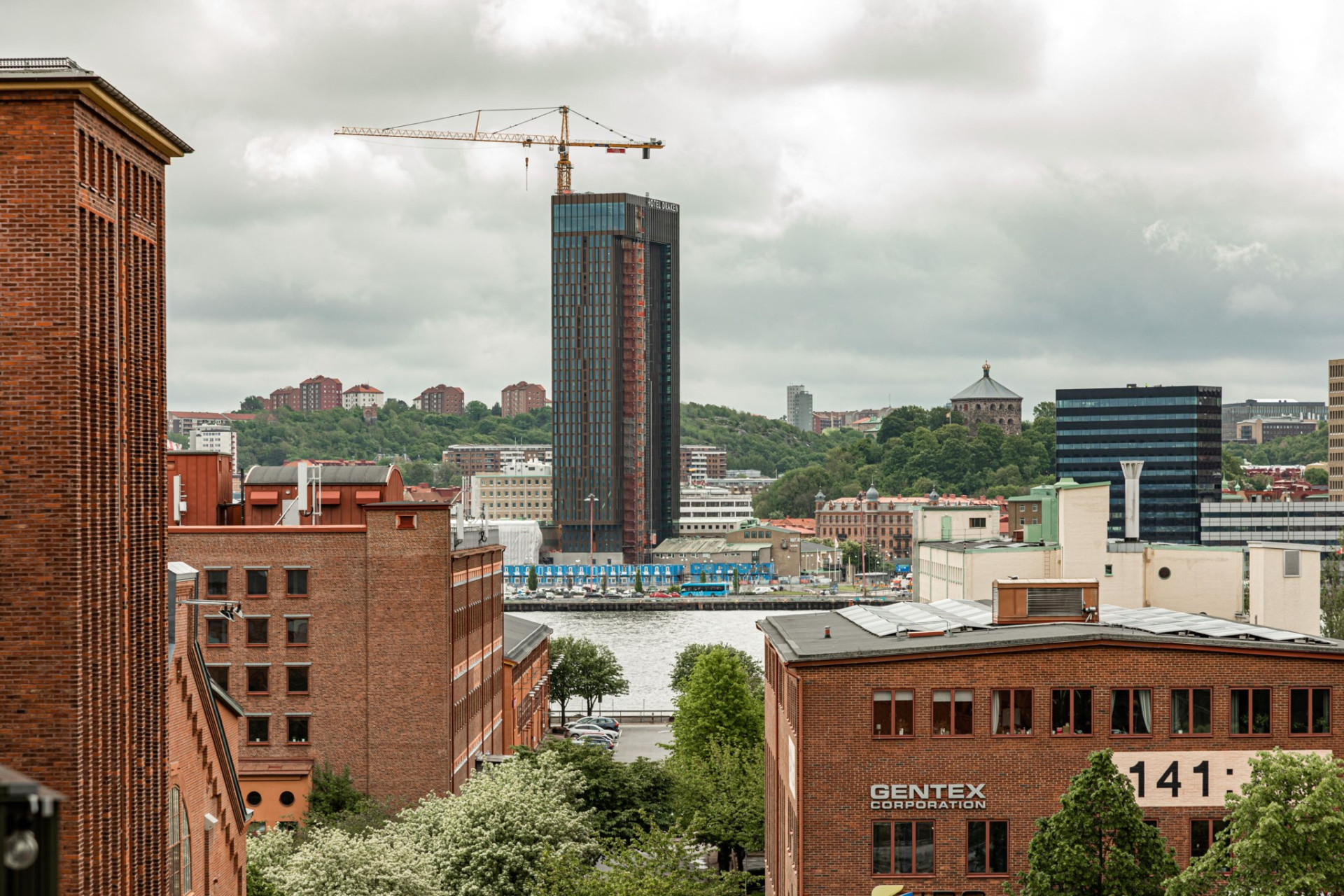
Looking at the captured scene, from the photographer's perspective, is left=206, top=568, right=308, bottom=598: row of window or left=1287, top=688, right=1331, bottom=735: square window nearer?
left=1287, top=688, right=1331, bottom=735: square window

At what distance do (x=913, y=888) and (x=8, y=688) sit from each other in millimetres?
20361

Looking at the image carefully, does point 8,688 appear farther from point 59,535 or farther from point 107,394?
point 107,394

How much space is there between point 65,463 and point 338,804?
3526 centimetres

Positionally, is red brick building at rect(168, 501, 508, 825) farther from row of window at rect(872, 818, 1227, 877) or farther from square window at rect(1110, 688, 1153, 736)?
square window at rect(1110, 688, 1153, 736)

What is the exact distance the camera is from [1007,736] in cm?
3316

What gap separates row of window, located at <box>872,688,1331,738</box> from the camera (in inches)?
1307

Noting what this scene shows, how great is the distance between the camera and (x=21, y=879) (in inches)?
260

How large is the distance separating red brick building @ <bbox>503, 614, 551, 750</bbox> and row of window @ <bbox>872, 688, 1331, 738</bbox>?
36.4 meters

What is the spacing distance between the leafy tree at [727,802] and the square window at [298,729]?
1436cm

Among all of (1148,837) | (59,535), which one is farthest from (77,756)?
(1148,837)

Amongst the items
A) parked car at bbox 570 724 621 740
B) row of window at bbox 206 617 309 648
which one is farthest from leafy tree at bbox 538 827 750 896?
parked car at bbox 570 724 621 740

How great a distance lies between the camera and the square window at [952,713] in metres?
33.3

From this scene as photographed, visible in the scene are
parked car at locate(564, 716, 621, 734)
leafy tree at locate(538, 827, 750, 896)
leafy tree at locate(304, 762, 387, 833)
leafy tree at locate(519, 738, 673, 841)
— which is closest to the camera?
leafy tree at locate(538, 827, 750, 896)

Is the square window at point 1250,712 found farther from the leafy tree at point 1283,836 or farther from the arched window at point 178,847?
the arched window at point 178,847
